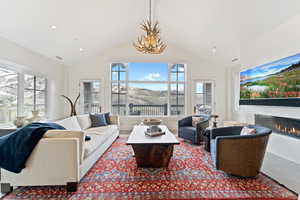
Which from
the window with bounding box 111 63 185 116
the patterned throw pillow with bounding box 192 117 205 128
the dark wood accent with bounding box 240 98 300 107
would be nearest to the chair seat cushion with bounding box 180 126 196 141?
the patterned throw pillow with bounding box 192 117 205 128

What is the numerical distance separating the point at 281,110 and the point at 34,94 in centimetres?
607

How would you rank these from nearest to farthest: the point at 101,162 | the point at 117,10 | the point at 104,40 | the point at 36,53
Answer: the point at 101,162
the point at 117,10
the point at 36,53
the point at 104,40

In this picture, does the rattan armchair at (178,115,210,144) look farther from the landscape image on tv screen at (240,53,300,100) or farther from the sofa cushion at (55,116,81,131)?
the sofa cushion at (55,116,81,131)

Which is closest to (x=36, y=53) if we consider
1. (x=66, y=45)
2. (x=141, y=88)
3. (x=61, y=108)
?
(x=66, y=45)

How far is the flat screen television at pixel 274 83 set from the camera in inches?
109

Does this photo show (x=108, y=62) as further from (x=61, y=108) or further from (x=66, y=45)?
(x=61, y=108)

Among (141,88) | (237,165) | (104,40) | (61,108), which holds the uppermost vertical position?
(104,40)

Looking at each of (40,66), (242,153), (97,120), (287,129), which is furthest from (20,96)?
(287,129)

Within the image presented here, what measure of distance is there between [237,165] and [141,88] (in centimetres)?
454

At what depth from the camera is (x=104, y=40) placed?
5.19 meters

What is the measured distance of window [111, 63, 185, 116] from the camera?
6.20 metres

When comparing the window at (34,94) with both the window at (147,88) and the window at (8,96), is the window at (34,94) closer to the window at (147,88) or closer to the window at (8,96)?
the window at (8,96)

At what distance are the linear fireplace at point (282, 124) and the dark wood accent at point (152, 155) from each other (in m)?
2.37

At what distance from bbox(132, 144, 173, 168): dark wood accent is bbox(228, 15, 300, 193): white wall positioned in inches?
65.4
